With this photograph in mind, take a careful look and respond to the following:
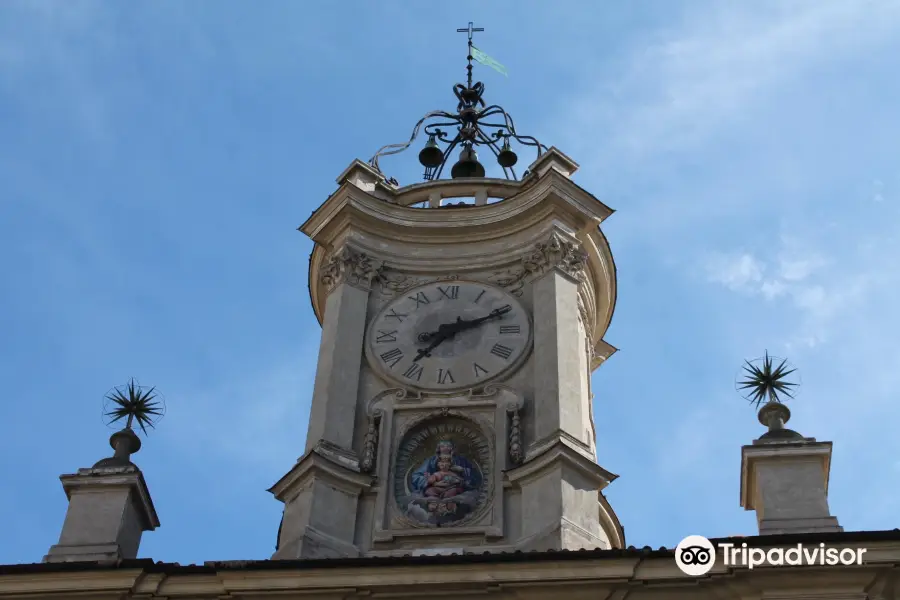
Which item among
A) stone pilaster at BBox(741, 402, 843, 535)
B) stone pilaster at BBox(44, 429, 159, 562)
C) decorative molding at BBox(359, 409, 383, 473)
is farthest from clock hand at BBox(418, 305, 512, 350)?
stone pilaster at BBox(741, 402, 843, 535)

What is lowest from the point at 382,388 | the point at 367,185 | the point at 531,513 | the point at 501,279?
the point at 531,513

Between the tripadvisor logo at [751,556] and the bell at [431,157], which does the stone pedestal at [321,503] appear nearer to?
the tripadvisor logo at [751,556]

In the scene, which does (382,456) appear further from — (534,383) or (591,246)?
(591,246)

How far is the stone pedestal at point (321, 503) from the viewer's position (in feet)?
76.0

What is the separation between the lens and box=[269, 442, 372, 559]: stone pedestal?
23156 mm

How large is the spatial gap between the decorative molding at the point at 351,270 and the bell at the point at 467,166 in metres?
4.74

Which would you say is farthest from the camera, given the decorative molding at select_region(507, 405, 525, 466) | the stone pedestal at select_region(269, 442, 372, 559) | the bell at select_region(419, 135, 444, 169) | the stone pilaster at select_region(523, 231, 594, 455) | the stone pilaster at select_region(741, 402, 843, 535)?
the bell at select_region(419, 135, 444, 169)

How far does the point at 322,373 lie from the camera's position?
26234mm

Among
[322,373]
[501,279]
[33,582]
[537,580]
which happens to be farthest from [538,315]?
[33,582]

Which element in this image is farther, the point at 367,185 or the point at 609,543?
the point at 367,185

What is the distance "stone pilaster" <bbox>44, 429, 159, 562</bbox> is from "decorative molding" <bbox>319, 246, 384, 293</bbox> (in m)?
5.59

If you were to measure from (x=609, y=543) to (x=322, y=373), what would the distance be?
197 inches

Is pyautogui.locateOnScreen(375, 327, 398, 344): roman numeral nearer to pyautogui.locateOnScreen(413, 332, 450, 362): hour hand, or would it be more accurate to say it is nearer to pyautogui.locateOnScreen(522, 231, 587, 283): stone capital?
pyautogui.locateOnScreen(413, 332, 450, 362): hour hand

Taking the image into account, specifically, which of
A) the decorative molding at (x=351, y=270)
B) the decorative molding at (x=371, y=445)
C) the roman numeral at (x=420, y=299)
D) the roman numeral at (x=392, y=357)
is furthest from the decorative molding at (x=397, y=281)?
the decorative molding at (x=371, y=445)
